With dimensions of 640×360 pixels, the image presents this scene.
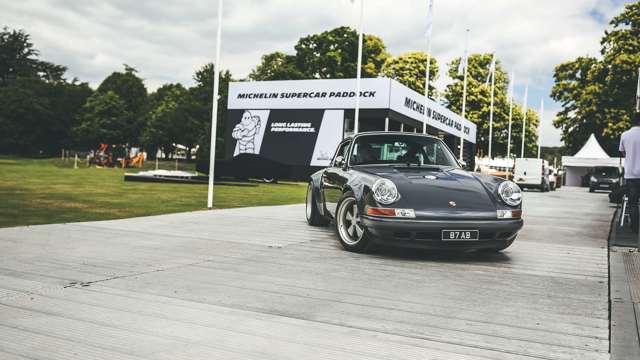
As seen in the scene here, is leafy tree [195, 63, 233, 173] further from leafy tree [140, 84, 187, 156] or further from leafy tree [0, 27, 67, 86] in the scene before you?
leafy tree [0, 27, 67, 86]

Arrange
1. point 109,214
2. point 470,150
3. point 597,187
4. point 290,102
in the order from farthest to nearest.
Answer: point 470,150, point 597,187, point 290,102, point 109,214

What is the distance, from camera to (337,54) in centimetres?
5538

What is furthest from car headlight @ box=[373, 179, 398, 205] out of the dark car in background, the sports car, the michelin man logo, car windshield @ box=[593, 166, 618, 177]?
car windshield @ box=[593, 166, 618, 177]

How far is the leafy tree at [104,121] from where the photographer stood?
65375 millimetres

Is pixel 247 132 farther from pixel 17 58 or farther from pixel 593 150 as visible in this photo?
pixel 17 58

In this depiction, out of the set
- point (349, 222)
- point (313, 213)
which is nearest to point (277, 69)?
point (313, 213)

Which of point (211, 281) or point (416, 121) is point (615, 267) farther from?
point (416, 121)

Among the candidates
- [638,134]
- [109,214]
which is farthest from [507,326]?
[109,214]

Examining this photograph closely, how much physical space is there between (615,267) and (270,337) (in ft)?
13.5

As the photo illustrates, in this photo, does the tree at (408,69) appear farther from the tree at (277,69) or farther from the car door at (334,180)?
the car door at (334,180)

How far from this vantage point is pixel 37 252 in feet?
18.6

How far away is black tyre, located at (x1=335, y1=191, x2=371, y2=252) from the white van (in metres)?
27.6

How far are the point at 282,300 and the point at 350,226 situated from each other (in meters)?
2.67

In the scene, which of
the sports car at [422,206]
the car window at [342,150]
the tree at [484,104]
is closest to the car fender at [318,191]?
the car window at [342,150]
